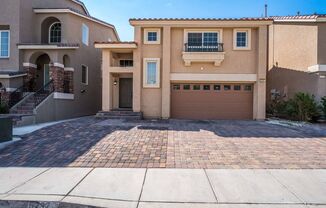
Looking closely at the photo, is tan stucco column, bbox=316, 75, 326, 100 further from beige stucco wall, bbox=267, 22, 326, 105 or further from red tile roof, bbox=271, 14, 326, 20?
red tile roof, bbox=271, 14, 326, 20

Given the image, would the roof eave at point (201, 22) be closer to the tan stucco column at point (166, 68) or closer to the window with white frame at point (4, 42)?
the tan stucco column at point (166, 68)

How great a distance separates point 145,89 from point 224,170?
11.3 m

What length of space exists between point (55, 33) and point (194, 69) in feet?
34.3

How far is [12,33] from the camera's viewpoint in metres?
16.5

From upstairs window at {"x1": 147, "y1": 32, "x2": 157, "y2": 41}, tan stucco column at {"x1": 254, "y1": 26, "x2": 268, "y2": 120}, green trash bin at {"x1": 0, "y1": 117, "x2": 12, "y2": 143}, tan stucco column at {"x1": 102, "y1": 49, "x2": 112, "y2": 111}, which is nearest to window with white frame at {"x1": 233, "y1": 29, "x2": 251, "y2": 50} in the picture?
tan stucco column at {"x1": 254, "y1": 26, "x2": 268, "y2": 120}

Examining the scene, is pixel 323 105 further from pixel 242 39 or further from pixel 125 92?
pixel 125 92

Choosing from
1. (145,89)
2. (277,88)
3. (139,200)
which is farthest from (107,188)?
(277,88)

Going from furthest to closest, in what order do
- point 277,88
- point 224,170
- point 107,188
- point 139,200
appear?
point 277,88, point 224,170, point 107,188, point 139,200

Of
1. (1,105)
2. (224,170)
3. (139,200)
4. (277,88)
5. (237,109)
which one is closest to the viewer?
(139,200)

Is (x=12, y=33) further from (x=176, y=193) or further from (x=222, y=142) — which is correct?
(x=176, y=193)

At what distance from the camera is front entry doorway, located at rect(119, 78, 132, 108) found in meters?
18.9

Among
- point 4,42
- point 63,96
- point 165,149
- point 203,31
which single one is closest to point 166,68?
point 203,31

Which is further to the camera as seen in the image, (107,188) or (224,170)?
(224,170)

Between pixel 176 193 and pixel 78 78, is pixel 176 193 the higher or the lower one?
the lower one
